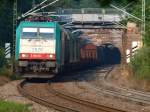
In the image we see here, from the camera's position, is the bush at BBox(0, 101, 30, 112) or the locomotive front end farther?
Result: the locomotive front end

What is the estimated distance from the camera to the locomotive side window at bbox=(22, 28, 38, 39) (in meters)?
26.0

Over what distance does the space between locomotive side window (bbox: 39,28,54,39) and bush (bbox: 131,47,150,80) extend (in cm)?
540

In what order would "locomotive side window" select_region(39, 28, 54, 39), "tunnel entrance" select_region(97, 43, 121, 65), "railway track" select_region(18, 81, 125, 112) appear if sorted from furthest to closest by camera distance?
1. "tunnel entrance" select_region(97, 43, 121, 65)
2. "locomotive side window" select_region(39, 28, 54, 39)
3. "railway track" select_region(18, 81, 125, 112)

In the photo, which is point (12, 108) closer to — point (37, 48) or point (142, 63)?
point (37, 48)

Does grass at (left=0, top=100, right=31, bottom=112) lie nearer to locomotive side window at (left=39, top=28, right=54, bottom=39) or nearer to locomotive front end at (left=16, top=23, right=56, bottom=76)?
locomotive front end at (left=16, top=23, right=56, bottom=76)

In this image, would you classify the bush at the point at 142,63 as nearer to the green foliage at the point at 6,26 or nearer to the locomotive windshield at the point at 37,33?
the locomotive windshield at the point at 37,33

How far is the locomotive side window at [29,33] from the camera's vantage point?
2602cm

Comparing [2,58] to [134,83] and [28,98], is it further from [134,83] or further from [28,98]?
[28,98]

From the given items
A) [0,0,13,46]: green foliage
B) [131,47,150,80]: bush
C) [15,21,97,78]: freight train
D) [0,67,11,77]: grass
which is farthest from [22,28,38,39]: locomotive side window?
[0,0,13,46]: green foliage

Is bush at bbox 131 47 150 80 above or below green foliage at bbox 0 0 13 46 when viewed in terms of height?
below

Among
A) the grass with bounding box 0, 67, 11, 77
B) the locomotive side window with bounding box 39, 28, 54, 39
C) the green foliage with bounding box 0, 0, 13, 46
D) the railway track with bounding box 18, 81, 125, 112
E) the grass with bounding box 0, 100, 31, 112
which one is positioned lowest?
the railway track with bounding box 18, 81, 125, 112

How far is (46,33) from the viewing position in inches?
1026

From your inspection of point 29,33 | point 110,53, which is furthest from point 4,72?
point 110,53

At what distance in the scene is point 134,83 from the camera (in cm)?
2798
